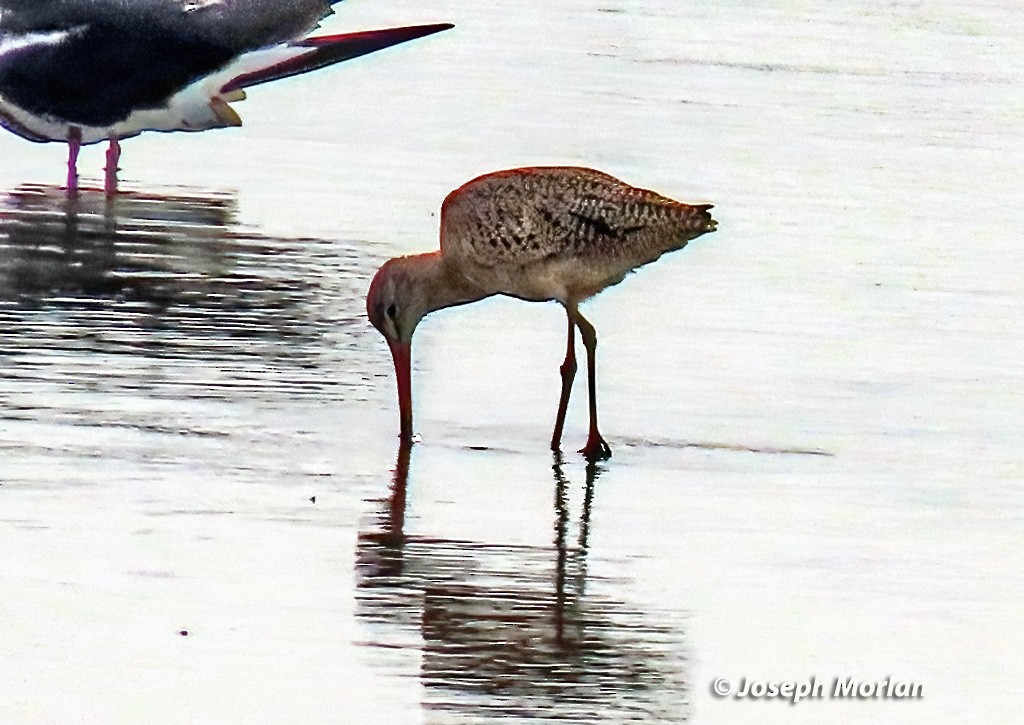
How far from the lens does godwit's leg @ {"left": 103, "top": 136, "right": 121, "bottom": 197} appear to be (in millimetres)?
11156

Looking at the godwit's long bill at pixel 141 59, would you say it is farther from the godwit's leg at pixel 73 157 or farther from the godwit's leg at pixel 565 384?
the godwit's leg at pixel 565 384

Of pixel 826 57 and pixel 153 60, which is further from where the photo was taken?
pixel 826 57

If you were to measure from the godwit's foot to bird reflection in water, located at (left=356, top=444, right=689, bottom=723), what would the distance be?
0.74 metres

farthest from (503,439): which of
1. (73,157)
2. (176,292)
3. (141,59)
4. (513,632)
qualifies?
(141,59)

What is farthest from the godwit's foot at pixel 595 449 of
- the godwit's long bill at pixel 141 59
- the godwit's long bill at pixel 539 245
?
the godwit's long bill at pixel 141 59

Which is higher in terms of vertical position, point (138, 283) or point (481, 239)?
point (481, 239)

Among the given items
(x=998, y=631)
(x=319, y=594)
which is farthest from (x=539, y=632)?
(x=998, y=631)

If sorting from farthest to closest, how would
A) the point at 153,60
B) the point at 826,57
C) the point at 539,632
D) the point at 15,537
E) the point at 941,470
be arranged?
the point at 826,57 < the point at 153,60 < the point at 941,470 < the point at 15,537 < the point at 539,632

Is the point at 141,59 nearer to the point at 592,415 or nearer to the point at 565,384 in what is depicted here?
the point at 565,384

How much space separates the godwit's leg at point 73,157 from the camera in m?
11.2

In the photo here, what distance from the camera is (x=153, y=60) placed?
11.9 metres

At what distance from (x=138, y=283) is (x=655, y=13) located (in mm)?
8553

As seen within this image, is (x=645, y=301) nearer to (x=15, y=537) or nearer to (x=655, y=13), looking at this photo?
(x=15, y=537)

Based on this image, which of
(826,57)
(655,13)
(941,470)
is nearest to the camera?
(941,470)
